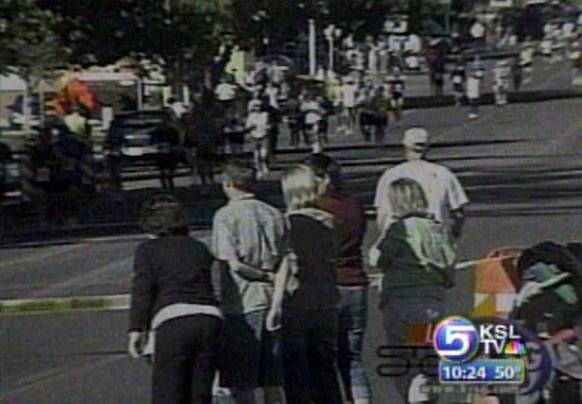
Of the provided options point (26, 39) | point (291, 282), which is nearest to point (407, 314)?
point (291, 282)

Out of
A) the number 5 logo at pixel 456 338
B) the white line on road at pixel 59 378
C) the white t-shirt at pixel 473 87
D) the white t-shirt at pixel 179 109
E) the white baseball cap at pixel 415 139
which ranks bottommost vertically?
the white line on road at pixel 59 378

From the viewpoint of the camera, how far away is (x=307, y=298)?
864cm

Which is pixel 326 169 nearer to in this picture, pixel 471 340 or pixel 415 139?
pixel 415 139

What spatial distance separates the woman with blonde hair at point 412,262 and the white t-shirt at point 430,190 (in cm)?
8

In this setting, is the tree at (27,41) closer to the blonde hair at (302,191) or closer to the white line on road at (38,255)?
the white line on road at (38,255)

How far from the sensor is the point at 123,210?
50.5 feet

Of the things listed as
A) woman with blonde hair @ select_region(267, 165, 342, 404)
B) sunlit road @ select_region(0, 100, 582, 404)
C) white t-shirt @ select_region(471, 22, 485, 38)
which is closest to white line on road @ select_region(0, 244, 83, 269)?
sunlit road @ select_region(0, 100, 582, 404)

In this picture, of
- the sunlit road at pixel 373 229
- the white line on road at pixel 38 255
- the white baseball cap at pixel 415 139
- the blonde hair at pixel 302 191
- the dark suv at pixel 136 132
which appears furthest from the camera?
the white line on road at pixel 38 255

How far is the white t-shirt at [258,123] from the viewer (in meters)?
13.3

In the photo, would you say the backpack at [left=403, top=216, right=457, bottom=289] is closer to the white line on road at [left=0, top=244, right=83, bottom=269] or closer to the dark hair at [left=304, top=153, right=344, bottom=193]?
the dark hair at [left=304, top=153, right=344, bottom=193]

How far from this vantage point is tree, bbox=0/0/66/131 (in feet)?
49.3

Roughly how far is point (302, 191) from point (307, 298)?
519 millimetres

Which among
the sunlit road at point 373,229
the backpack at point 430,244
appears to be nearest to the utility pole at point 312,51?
the sunlit road at point 373,229

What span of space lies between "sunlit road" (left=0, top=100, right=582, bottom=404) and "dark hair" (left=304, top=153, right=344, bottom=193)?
1.98 ft
